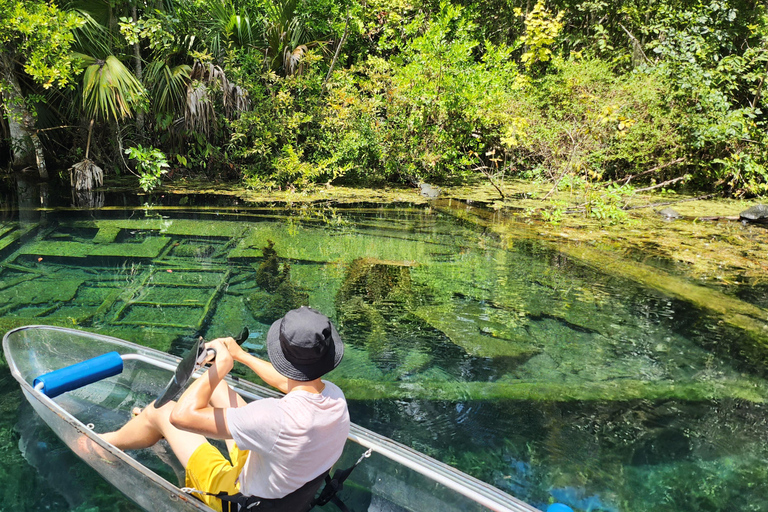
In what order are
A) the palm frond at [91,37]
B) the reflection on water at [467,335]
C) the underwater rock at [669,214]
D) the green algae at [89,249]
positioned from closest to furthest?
the reflection on water at [467,335]
the green algae at [89,249]
the palm frond at [91,37]
the underwater rock at [669,214]

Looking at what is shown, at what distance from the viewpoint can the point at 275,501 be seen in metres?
1.99

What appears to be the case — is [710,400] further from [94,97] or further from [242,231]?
[94,97]

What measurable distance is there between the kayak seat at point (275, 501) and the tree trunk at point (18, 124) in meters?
7.28

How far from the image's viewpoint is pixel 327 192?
31.7 ft

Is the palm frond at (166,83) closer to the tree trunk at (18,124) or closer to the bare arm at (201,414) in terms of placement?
the tree trunk at (18,124)

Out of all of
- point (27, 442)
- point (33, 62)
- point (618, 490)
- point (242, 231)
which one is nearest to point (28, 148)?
point (33, 62)

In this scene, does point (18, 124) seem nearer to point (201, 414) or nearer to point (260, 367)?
point (260, 367)

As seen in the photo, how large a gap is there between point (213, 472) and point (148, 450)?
667 millimetres

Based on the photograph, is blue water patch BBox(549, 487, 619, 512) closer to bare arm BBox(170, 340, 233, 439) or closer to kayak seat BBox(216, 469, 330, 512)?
kayak seat BBox(216, 469, 330, 512)

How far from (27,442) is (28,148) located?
7.96 m

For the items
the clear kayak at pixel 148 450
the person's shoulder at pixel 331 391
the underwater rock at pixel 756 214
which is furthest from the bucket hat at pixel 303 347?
the underwater rock at pixel 756 214

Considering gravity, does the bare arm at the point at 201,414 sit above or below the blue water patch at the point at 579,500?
above

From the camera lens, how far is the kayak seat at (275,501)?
1.99 m

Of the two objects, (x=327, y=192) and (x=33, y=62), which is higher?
(x=33, y=62)
